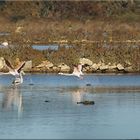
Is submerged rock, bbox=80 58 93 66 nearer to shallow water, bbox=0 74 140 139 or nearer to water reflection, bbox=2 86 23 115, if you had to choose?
shallow water, bbox=0 74 140 139

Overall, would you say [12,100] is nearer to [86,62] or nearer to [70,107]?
[70,107]

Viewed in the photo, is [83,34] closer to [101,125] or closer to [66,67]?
[66,67]

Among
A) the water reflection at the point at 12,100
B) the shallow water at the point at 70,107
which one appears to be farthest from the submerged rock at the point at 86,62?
the water reflection at the point at 12,100

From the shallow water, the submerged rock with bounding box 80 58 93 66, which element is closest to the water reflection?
the shallow water

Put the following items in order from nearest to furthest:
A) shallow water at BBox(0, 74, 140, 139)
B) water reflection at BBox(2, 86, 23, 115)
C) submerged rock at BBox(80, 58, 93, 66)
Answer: shallow water at BBox(0, 74, 140, 139) → water reflection at BBox(2, 86, 23, 115) → submerged rock at BBox(80, 58, 93, 66)

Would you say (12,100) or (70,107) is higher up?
(12,100)

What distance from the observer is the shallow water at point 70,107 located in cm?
1784

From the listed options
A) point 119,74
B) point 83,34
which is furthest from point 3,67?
point 83,34

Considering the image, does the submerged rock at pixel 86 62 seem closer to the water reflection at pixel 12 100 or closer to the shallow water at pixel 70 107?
the shallow water at pixel 70 107

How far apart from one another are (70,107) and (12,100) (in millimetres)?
2233

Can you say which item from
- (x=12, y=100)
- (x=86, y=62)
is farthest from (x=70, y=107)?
(x=86, y=62)

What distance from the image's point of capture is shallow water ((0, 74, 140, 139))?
1784 cm

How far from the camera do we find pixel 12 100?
23.5m

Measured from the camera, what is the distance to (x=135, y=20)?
231 ft
